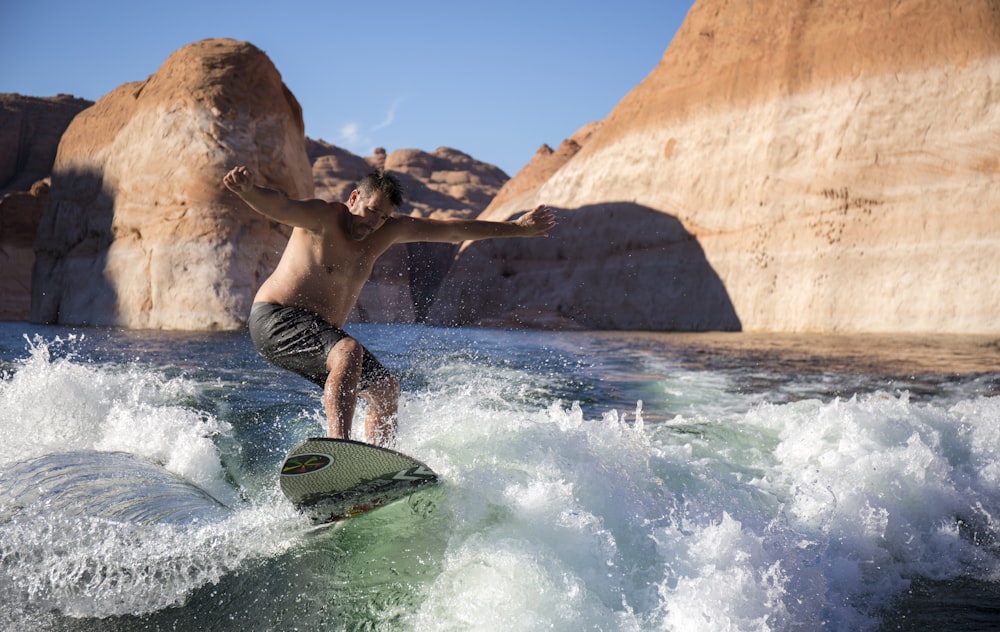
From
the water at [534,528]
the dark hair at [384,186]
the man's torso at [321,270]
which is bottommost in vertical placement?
the water at [534,528]

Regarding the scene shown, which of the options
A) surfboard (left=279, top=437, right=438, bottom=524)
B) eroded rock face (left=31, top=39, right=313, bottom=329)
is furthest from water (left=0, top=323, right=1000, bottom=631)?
Result: eroded rock face (left=31, top=39, right=313, bottom=329)

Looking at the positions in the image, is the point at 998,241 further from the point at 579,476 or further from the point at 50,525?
the point at 50,525

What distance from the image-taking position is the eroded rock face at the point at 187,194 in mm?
17938

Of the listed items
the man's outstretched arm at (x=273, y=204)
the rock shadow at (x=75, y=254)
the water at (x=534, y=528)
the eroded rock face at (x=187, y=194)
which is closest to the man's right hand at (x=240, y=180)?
the man's outstretched arm at (x=273, y=204)

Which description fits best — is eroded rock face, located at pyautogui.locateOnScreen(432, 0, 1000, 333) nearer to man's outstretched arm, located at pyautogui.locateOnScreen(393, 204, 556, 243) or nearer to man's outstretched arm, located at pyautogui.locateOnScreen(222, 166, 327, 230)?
man's outstretched arm, located at pyautogui.locateOnScreen(393, 204, 556, 243)

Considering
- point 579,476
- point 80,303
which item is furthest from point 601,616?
point 80,303

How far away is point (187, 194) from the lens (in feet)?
60.3

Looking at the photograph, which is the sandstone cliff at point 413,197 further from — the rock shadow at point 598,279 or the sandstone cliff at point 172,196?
the sandstone cliff at point 172,196

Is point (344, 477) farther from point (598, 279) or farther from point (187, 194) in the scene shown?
point (598, 279)

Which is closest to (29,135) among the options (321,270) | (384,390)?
(321,270)

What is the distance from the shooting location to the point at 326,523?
9.91ft

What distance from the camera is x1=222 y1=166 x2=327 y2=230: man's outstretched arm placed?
3.25m

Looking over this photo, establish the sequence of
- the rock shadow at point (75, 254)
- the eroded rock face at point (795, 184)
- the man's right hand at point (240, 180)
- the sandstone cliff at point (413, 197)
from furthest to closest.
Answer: the sandstone cliff at point (413, 197), the rock shadow at point (75, 254), the eroded rock face at point (795, 184), the man's right hand at point (240, 180)

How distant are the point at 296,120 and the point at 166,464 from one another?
1854 cm
